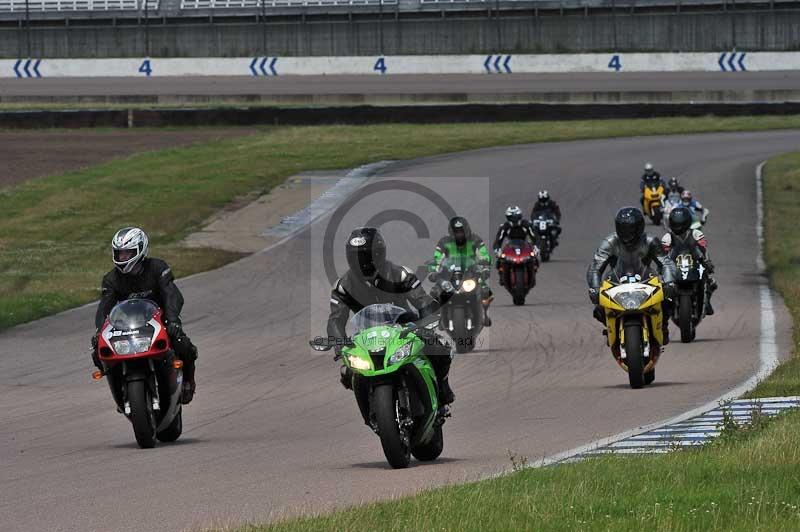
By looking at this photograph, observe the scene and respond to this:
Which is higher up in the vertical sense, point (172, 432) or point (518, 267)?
point (518, 267)

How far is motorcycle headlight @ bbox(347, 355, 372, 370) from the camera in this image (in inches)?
389

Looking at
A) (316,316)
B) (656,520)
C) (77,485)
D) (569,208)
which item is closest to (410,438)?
(77,485)

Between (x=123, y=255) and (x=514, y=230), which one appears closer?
(x=123, y=255)

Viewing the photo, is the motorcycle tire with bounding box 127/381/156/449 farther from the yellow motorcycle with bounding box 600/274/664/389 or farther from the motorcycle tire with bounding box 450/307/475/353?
the motorcycle tire with bounding box 450/307/475/353

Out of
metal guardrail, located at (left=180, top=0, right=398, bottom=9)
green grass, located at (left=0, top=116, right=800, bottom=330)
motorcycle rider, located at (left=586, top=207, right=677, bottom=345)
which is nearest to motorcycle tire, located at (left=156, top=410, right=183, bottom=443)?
motorcycle rider, located at (left=586, top=207, right=677, bottom=345)

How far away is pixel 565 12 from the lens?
2692 inches

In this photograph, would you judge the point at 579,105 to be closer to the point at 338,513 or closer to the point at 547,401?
the point at 547,401

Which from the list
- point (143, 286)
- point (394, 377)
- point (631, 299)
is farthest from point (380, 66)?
point (394, 377)

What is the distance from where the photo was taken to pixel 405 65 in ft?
217

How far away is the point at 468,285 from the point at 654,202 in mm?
19209

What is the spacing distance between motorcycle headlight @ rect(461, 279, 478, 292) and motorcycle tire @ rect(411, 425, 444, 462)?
770cm

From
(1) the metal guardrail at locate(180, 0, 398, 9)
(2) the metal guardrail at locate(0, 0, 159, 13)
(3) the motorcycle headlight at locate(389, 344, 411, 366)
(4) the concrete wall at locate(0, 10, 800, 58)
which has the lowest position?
(3) the motorcycle headlight at locate(389, 344, 411, 366)

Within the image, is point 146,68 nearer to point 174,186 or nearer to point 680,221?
point 174,186

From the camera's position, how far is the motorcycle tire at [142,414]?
11344 mm
